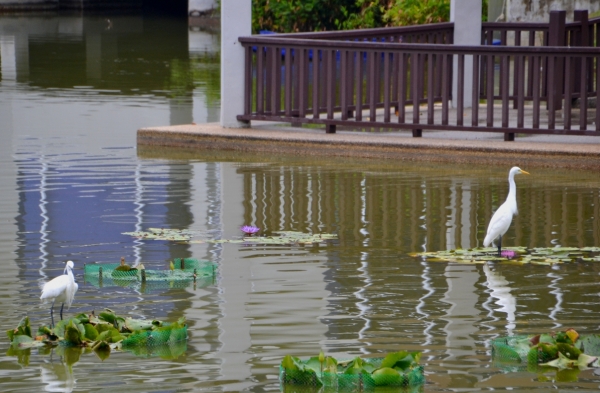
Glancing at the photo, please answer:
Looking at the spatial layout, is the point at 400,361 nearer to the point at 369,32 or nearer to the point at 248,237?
the point at 248,237

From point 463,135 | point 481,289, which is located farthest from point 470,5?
point 481,289

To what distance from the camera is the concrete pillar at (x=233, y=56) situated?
48.5 feet

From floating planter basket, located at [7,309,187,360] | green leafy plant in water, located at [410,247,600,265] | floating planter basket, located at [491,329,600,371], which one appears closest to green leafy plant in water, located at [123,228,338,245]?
green leafy plant in water, located at [410,247,600,265]

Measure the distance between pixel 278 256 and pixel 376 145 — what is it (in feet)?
16.8

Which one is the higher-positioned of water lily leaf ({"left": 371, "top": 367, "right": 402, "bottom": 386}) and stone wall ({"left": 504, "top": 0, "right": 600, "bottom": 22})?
stone wall ({"left": 504, "top": 0, "right": 600, "bottom": 22})

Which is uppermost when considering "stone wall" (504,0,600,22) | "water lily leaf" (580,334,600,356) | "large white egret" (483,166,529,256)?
"stone wall" (504,0,600,22)

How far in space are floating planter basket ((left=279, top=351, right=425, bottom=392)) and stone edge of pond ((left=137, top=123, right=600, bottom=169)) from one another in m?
7.36

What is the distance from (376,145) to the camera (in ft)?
46.6

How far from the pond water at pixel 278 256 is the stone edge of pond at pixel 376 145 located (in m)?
0.25

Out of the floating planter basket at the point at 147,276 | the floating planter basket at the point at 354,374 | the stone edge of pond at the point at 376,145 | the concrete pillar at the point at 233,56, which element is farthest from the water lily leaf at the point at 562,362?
the concrete pillar at the point at 233,56

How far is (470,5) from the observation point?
56.0 feet

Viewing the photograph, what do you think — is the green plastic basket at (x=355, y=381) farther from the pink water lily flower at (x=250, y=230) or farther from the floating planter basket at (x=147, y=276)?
the pink water lily flower at (x=250, y=230)

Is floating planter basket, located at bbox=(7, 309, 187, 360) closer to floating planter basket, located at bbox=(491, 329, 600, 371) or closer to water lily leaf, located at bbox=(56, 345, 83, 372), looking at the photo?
water lily leaf, located at bbox=(56, 345, 83, 372)

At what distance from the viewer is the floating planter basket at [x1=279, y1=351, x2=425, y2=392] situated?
A: 621 cm
